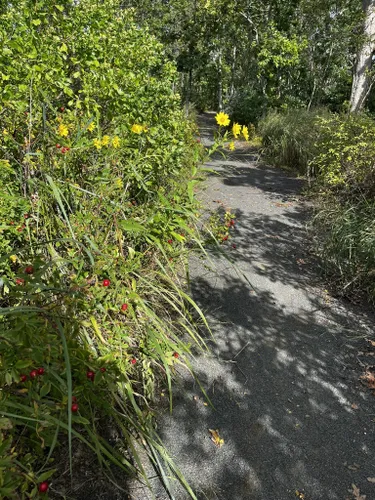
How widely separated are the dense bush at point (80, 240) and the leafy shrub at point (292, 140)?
19.4 feet

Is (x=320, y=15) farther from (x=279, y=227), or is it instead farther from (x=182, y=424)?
(x=182, y=424)

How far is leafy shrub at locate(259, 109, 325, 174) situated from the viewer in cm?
821

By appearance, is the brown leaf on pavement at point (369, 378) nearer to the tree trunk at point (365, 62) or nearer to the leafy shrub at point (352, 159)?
the leafy shrub at point (352, 159)

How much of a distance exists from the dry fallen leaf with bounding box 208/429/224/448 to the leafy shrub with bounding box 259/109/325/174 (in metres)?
6.65

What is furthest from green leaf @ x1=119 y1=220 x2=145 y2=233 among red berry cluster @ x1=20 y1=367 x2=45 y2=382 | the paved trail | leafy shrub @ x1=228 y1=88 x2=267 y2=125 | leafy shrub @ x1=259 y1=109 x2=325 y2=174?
leafy shrub @ x1=228 y1=88 x2=267 y2=125

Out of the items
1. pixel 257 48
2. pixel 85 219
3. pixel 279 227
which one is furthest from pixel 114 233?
pixel 257 48

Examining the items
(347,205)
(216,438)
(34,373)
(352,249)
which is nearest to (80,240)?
(34,373)

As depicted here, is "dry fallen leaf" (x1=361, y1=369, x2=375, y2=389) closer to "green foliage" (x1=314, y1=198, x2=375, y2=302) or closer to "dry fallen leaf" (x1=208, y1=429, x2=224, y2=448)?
"green foliage" (x1=314, y1=198, x2=375, y2=302)

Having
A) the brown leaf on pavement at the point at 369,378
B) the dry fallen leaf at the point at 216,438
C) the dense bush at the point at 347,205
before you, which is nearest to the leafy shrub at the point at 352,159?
the dense bush at the point at 347,205

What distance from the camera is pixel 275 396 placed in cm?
264

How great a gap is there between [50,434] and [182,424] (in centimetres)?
106

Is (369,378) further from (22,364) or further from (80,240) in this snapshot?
(22,364)

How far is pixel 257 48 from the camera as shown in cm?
1307

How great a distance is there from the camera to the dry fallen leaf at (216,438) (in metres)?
2.22
